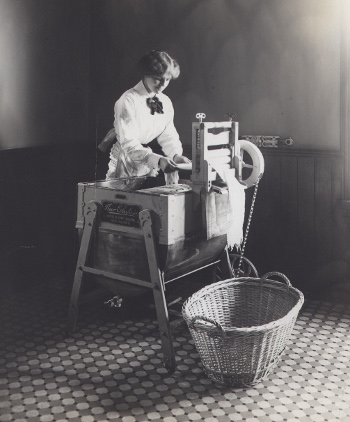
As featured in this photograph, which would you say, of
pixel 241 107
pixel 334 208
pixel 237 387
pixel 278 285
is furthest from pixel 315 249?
pixel 237 387

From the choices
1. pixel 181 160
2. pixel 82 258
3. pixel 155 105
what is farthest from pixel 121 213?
pixel 155 105

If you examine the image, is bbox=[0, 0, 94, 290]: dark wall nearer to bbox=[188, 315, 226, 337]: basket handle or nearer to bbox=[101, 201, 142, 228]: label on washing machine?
bbox=[101, 201, 142, 228]: label on washing machine

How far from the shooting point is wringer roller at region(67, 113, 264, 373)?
118 inches

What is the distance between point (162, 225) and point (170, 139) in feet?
4.11

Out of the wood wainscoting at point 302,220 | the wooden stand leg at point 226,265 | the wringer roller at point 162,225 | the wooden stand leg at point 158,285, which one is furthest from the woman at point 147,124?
the wood wainscoting at point 302,220

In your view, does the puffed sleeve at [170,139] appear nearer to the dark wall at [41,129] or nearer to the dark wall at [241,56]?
the dark wall at [241,56]

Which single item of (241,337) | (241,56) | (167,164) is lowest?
(241,337)

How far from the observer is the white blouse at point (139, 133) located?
3521 mm

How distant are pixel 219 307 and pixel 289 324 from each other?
0.55 m

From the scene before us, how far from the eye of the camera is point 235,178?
3.26 m

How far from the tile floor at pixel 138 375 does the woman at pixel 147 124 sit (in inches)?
41.0

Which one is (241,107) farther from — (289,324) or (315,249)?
(289,324)

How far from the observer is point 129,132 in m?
3.56

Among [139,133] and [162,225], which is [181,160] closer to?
[139,133]
